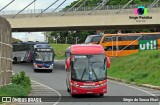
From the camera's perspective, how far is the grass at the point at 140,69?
129 feet

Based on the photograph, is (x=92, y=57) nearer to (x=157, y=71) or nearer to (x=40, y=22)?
(x=157, y=71)

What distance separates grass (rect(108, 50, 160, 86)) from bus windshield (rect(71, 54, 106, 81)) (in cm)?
1046

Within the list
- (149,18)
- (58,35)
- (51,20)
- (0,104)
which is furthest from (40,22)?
(58,35)

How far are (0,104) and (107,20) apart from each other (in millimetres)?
41853

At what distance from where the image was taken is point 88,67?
85.9 ft

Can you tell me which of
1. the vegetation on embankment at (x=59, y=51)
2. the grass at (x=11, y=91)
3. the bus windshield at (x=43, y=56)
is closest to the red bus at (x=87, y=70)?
the grass at (x=11, y=91)

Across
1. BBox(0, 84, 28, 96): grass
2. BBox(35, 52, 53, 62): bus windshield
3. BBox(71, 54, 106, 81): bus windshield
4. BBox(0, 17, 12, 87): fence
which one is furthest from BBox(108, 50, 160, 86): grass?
BBox(0, 84, 28, 96): grass

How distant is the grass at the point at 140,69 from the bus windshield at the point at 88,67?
10459 millimetres

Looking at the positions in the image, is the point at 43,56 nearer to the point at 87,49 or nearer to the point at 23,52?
the point at 23,52

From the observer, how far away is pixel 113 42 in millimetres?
63344

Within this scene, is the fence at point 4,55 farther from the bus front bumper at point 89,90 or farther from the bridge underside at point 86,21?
the bridge underside at point 86,21

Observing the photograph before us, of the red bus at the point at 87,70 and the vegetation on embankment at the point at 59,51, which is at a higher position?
the red bus at the point at 87,70

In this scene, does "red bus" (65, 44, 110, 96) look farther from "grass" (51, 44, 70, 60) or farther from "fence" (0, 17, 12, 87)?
"grass" (51, 44, 70, 60)

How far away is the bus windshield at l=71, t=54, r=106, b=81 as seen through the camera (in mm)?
25895
